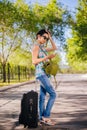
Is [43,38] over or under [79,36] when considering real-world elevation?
over

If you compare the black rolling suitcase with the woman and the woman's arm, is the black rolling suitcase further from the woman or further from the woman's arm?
the woman's arm

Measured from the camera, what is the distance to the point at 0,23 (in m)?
49.6

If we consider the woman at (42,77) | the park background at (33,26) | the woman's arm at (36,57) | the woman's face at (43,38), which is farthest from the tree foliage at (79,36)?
the woman's arm at (36,57)

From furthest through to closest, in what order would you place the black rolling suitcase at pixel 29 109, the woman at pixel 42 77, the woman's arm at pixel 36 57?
1. the woman at pixel 42 77
2. the woman's arm at pixel 36 57
3. the black rolling suitcase at pixel 29 109

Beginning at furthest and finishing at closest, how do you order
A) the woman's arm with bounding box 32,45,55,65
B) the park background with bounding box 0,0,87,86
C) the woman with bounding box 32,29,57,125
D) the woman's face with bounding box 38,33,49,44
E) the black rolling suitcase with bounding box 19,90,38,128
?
the park background with bounding box 0,0,87,86
the woman's face with bounding box 38,33,49,44
the woman with bounding box 32,29,57,125
the woman's arm with bounding box 32,45,55,65
the black rolling suitcase with bounding box 19,90,38,128

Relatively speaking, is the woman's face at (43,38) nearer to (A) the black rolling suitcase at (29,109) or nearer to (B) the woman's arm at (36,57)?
(B) the woman's arm at (36,57)

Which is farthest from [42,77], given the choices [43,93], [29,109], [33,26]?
[33,26]

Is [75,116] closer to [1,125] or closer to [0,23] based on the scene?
[1,125]

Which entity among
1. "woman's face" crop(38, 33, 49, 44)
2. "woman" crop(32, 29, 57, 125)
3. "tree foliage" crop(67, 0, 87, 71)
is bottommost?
"tree foliage" crop(67, 0, 87, 71)

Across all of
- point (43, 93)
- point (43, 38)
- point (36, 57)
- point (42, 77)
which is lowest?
point (43, 93)

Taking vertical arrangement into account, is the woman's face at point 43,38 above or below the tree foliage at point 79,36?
above

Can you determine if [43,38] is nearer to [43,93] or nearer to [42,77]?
[42,77]

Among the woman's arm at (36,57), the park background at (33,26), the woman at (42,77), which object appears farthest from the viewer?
the park background at (33,26)

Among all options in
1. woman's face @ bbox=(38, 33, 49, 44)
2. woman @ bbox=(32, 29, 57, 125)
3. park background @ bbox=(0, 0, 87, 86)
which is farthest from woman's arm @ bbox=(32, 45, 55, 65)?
park background @ bbox=(0, 0, 87, 86)
